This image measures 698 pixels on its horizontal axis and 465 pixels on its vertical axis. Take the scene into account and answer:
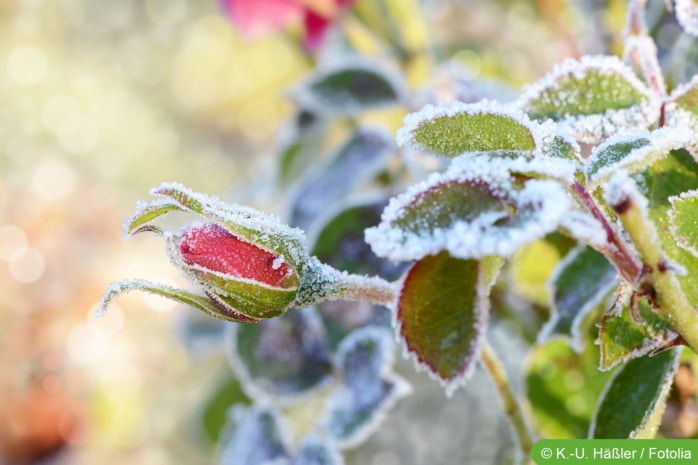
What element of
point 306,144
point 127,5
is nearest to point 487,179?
point 306,144

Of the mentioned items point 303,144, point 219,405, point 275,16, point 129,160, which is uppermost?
point 129,160

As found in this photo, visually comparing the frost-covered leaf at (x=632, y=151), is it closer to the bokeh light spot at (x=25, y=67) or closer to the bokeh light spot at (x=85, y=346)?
the bokeh light spot at (x=85, y=346)

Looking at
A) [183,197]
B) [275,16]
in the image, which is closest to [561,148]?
[183,197]

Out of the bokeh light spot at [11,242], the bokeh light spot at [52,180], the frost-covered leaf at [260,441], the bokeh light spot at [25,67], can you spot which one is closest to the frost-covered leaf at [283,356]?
the frost-covered leaf at [260,441]

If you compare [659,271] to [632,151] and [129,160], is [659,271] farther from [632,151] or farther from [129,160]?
[129,160]

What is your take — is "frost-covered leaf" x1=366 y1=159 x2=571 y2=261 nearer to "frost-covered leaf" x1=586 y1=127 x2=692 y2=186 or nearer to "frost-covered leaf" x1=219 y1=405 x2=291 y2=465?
"frost-covered leaf" x1=586 y1=127 x2=692 y2=186

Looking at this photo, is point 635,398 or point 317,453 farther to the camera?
point 317,453

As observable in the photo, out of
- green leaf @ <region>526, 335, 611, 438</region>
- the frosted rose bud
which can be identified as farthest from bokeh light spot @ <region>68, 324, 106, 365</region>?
the frosted rose bud
